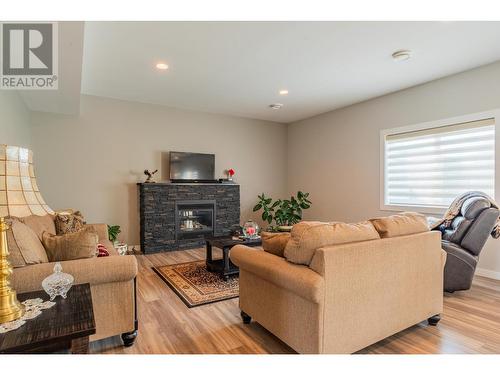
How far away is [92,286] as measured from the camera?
1.81m

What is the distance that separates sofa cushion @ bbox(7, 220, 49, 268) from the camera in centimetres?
163

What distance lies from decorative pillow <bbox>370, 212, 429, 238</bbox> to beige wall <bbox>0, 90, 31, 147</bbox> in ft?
12.3

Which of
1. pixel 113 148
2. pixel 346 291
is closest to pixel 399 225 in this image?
pixel 346 291

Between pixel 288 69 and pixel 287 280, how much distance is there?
9.05 ft

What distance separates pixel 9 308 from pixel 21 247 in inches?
19.4

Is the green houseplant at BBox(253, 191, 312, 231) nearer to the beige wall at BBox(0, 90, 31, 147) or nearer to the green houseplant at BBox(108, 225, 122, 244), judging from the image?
the green houseplant at BBox(108, 225, 122, 244)

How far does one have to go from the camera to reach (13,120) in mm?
3332

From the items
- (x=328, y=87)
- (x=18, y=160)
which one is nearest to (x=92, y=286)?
(x=18, y=160)

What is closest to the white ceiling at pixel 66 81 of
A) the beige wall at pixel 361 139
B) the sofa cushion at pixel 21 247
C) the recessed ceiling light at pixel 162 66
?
the recessed ceiling light at pixel 162 66

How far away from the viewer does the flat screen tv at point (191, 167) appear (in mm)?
5082

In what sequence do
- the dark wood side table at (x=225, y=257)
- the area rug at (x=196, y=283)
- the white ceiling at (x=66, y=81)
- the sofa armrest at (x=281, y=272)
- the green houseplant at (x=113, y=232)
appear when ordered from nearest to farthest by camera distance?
1. the sofa armrest at (x=281, y=272)
2. the white ceiling at (x=66, y=81)
3. the area rug at (x=196, y=283)
4. the dark wood side table at (x=225, y=257)
5. the green houseplant at (x=113, y=232)

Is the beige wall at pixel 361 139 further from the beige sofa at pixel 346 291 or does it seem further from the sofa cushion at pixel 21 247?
the sofa cushion at pixel 21 247

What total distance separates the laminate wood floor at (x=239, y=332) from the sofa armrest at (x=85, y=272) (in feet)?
1.79
